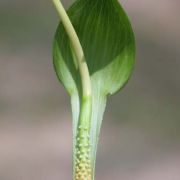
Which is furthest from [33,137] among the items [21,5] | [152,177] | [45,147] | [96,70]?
[96,70]

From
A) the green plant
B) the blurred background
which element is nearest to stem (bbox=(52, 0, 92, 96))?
the green plant

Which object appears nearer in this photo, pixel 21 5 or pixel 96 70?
pixel 96 70

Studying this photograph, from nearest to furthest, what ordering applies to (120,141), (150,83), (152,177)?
(152,177)
(120,141)
(150,83)

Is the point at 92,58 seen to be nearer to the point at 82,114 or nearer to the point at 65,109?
the point at 82,114

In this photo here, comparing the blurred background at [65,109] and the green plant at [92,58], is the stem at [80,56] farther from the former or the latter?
the blurred background at [65,109]

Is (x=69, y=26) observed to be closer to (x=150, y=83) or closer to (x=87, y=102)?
(x=87, y=102)

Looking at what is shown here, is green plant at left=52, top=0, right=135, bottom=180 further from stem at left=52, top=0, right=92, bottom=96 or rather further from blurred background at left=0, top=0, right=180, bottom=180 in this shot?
blurred background at left=0, top=0, right=180, bottom=180
